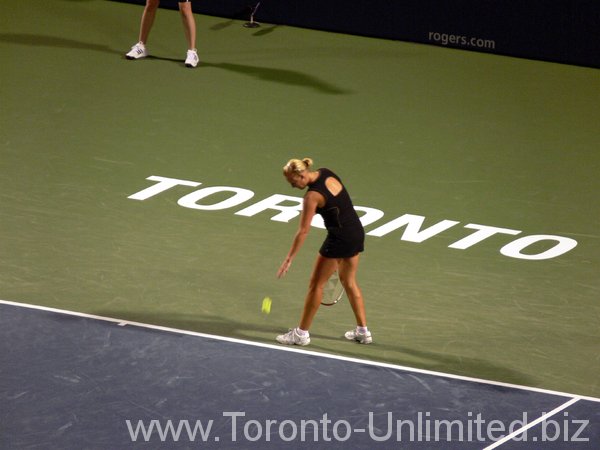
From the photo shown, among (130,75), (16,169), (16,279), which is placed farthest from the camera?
(130,75)

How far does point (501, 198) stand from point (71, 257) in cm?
482

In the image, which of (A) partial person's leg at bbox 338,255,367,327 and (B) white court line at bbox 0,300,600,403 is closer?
(B) white court line at bbox 0,300,600,403

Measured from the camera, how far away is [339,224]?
491 inches

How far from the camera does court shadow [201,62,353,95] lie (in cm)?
1942

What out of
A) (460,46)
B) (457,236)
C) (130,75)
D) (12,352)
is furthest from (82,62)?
(12,352)

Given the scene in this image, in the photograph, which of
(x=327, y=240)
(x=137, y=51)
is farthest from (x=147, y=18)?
(x=327, y=240)

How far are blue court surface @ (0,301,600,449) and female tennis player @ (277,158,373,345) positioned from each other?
37 centimetres

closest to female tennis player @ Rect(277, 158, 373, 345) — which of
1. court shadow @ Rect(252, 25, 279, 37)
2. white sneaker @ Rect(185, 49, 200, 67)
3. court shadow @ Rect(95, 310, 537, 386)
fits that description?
court shadow @ Rect(95, 310, 537, 386)

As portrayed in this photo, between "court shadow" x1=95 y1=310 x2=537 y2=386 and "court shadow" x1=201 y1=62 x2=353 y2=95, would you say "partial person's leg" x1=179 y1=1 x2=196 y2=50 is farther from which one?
"court shadow" x1=95 y1=310 x2=537 y2=386

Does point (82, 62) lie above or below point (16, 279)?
above

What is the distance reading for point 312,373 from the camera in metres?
12.4

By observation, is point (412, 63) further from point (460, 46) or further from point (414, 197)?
point (414, 197)

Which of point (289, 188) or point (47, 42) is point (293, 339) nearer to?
point (289, 188)

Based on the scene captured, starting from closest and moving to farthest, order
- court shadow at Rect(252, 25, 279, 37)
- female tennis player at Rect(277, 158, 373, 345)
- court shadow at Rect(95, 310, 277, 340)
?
female tennis player at Rect(277, 158, 373, 345) → court shadow at Rect(95, 310, 277, 340) → court shadow at Rect(252, 25, 279, 37)
